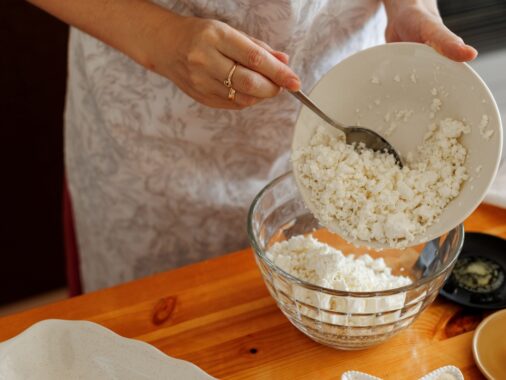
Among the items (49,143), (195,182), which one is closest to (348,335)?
(195,182)

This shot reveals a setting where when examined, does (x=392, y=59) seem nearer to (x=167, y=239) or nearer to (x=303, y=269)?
(x=303, y=269)

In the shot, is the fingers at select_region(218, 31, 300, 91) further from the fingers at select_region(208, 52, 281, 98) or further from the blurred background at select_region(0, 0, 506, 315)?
the blurred background at select_region(0, 0, 506, 315)

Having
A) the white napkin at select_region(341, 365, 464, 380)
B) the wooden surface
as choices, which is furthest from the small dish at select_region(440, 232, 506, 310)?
the white napkin at select_region(341, 365, 464, 380)

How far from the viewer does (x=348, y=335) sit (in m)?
0.83

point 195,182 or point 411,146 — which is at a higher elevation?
point 411,146

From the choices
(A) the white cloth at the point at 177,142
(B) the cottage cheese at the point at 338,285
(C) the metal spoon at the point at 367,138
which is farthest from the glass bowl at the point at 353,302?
(A) the white cloth at the point at 177,142

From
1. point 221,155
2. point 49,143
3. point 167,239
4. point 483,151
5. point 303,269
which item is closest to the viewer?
point 483,151

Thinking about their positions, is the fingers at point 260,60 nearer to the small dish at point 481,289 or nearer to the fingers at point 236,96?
the fingers at point 236,96

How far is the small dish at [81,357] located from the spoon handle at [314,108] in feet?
1.14

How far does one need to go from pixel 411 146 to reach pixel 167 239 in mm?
619

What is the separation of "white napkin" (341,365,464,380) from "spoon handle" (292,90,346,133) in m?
0.31

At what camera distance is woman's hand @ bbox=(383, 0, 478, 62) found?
0.79m

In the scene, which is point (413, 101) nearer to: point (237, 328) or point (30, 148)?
point (237, 328)

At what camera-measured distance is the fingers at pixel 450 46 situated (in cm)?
79
